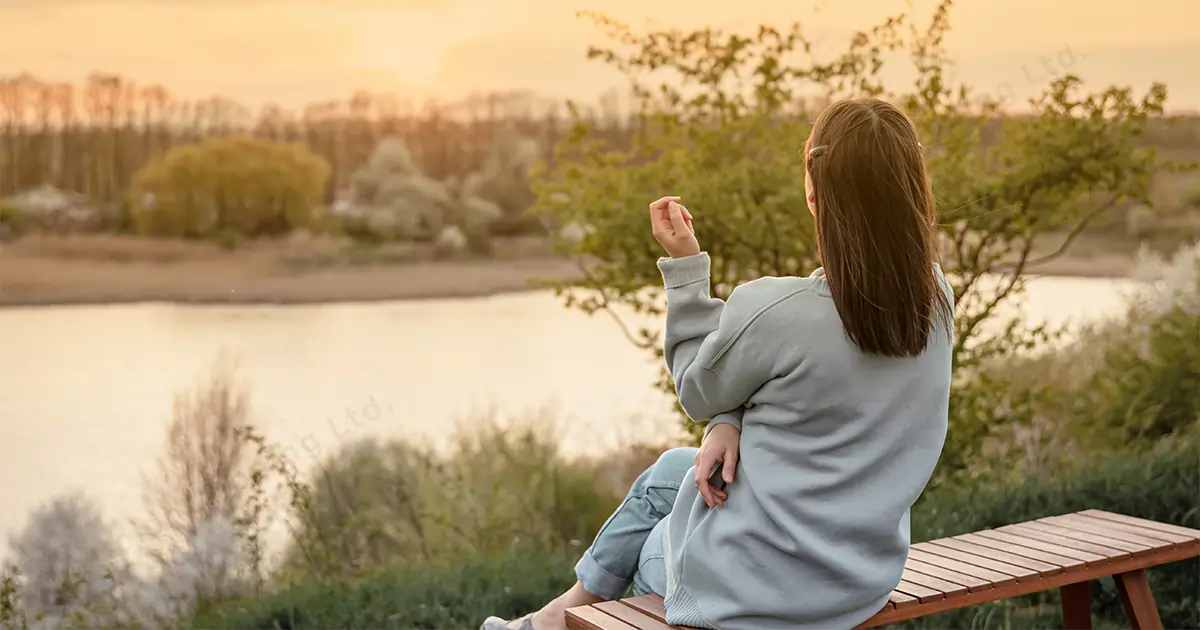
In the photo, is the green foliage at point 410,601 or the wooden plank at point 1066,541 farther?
the green foliage at point 410,601

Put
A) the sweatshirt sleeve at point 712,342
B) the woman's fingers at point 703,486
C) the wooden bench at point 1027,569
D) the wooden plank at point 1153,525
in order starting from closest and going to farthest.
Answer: the sweatshirt sleeve at point 712,342 → the woman's fingers at point 703,486 → the wooden bench at point 1027,569 → the wooden plank at point 1153,525

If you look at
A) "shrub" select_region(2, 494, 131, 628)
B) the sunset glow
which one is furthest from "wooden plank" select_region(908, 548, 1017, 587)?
"shrub" select_region(2, 494, 131, 628)

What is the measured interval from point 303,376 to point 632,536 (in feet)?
9.31

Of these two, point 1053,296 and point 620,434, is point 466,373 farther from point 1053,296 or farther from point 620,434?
point 1053,296

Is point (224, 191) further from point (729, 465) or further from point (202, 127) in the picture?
point (729, 465)

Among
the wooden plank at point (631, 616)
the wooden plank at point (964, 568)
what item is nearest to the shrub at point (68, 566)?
the wooden plank at point (631, 616)

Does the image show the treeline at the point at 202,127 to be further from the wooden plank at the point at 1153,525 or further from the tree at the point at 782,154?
the wooden plank at the point at 1153,525

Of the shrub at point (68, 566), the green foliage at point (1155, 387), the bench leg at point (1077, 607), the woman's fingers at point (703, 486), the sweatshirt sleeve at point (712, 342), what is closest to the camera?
the sweatshirt sleeve at point (712, 342)

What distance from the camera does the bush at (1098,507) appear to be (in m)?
3.52

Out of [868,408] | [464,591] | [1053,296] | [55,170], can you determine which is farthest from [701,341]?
[1053,296]

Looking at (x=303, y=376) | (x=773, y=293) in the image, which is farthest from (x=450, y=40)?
(x=773, y=293)

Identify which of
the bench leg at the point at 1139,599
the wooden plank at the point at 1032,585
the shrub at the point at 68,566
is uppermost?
the wooden plank at the point at 1032,585

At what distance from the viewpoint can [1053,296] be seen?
630 cm

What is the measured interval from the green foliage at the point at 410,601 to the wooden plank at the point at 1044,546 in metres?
1.27
